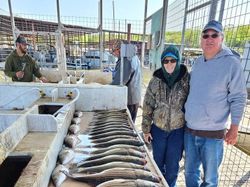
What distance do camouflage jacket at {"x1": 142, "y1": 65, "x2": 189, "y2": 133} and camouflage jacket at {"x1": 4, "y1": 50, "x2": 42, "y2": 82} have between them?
295cm

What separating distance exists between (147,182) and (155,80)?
3.96 feet

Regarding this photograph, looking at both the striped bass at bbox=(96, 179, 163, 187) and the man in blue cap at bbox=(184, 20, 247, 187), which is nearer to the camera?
the striped bass at bbox=(96, 179, 163, 187)

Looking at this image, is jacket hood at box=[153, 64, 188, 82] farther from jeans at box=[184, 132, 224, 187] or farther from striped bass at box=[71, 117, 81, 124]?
striped bass at box=[71, 117, 81, 124]

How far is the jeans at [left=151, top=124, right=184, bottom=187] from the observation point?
254 centimetres

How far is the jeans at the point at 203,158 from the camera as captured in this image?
89.6 inches

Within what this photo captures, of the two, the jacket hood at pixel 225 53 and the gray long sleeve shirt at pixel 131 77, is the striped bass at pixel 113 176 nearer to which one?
the jacket hood at pixel 225 53

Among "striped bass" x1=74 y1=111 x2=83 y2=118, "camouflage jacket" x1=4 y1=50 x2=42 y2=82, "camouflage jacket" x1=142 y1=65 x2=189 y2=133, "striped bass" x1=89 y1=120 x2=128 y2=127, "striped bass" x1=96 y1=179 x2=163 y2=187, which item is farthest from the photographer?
"camouflage jacket" x1=4 y1=50 x2=42 y2=82

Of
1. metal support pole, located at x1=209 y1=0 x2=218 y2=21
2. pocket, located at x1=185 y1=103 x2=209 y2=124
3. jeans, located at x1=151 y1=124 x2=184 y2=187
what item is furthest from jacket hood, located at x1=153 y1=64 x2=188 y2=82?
metal support pole, located at x1=209 y1=0 x2=218 y2=21

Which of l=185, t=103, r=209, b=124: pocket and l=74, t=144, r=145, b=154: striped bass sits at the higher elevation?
l=185, t=103, r=209, b=124: pocket

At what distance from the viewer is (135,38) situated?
356 inches

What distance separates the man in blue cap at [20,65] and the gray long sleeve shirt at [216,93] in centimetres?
338

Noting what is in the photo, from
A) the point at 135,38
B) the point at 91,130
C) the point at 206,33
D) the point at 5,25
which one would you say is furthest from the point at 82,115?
the point at 5,25

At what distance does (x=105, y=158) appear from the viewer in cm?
196

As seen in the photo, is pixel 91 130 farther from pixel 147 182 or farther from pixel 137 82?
pixel 137 82
